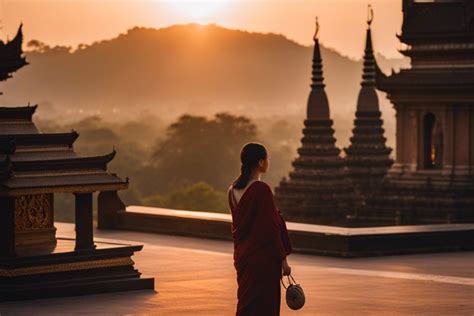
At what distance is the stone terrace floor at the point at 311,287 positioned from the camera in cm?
1731

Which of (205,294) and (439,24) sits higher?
(439,24)

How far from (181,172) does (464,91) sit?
72.9m

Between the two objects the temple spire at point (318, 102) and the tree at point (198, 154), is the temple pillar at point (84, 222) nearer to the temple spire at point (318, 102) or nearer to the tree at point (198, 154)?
the temple spire at point (318, 102)

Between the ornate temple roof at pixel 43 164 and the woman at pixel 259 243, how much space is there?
5.08 m

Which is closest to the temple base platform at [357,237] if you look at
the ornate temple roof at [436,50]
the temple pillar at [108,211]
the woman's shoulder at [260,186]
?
the temple pillar at [108,211]

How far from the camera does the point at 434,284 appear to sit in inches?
771

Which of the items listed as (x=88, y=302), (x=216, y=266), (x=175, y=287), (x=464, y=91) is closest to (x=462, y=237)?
(x=216, y=266)

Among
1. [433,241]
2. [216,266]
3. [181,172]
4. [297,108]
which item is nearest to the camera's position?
[216,266]

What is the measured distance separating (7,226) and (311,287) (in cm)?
350

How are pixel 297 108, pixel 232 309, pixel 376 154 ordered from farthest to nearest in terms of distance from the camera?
pixel 297 108, pixel 376 154, pixel 232 309

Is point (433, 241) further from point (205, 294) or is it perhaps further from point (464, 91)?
point (464, 91)

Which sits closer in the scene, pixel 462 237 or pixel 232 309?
pixel 232 309

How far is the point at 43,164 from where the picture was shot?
18.8 metres

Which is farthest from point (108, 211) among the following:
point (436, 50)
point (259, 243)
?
point (436, 50)
